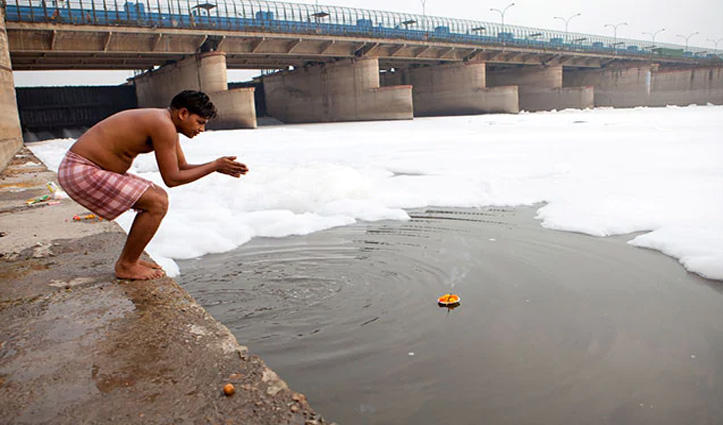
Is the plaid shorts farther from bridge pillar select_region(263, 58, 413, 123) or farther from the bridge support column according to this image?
bridge pillar select_region(263, 58, 413, 123)

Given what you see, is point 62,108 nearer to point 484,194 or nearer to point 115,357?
point 484,194

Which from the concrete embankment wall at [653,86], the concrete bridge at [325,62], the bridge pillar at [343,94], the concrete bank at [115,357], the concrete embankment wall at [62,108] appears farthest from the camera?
→ the concrete embankment wall at [653,86]

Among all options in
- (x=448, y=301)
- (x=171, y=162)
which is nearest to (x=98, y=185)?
(x=171, y=162)

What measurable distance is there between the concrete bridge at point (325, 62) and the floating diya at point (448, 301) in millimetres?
11291

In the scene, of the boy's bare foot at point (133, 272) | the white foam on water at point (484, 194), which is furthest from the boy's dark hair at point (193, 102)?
the white foam on water at point (484, 194)

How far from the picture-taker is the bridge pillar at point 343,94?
32344 millimetres

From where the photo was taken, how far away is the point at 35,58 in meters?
25.7

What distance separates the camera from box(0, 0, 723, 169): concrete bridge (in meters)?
23.8

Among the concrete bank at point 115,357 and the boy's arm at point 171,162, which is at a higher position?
the boy's arm at point 171,162

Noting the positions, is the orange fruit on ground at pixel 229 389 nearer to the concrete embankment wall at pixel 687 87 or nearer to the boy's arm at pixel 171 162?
the boy's arm at pixel 171 162

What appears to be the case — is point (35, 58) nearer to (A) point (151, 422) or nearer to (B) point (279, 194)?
(B) point (279, 194)

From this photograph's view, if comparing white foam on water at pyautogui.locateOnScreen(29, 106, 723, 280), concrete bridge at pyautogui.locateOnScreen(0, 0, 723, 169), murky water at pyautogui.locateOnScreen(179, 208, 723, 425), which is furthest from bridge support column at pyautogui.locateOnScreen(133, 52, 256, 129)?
murky water at pyautogui.locateOnScreen(179, 208, 723, 425)

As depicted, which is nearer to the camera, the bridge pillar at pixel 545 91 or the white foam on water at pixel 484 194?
the white foam on water at pixel 484 194

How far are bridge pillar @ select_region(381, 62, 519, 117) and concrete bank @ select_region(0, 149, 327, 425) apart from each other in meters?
36.9
